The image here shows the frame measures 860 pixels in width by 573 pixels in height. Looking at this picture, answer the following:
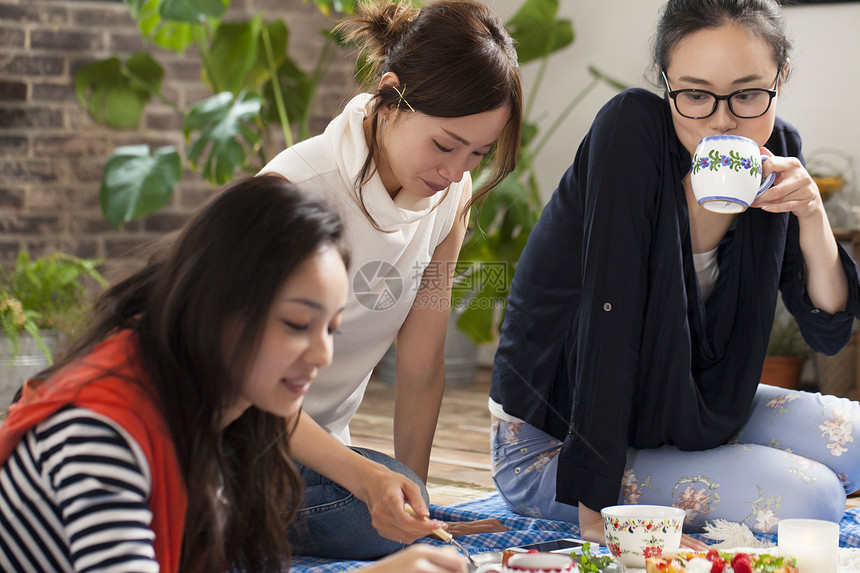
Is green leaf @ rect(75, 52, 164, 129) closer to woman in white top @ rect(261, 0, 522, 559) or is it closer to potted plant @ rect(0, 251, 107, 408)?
potted plant @ rect(0, 251, 107, 408)

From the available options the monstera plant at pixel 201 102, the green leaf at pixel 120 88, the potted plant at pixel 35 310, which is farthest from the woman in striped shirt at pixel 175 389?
the green leaf at pixel 120 88

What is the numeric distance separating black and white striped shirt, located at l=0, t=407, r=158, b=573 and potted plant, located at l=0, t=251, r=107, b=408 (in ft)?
6.21

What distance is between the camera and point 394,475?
3.80 feet

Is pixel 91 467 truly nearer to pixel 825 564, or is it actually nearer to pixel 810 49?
pixel 825 564

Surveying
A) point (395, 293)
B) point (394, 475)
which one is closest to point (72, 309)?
point (395, 293)

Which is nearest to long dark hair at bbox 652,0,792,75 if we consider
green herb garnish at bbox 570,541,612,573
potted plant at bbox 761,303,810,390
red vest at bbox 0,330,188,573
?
green herb garnish at bbox 570,541,612,573

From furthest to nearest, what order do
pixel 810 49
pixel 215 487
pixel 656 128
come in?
pixel 810 49 → pixel 656 128 → pixel 215 487

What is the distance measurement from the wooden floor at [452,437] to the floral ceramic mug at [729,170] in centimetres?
88

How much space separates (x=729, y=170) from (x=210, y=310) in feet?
2.65

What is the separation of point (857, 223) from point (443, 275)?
78.1 inches

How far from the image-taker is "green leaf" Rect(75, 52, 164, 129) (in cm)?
316

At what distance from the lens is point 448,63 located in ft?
4.29

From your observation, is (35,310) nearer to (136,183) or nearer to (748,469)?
(136,183)

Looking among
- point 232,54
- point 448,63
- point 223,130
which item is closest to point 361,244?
point 448,63
